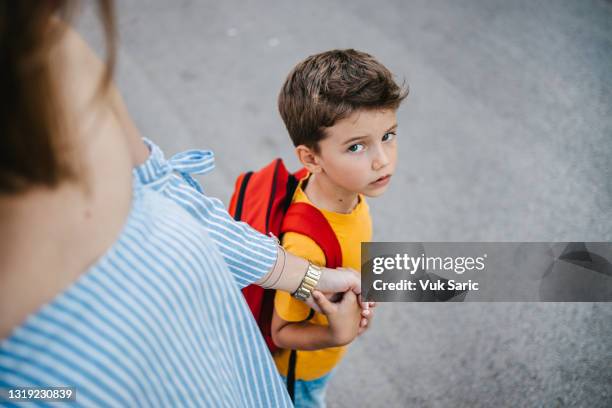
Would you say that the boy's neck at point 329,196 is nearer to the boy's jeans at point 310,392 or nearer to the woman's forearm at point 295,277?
the woman's forearm at point 295,277

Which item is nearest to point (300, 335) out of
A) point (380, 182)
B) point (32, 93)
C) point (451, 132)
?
point (380, 182)

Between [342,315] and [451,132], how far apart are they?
167 cm

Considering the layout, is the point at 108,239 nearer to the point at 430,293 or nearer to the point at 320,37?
the point at 430,293

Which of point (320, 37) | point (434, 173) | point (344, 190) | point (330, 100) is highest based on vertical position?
point (320, 37)

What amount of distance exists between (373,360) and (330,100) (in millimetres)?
1164

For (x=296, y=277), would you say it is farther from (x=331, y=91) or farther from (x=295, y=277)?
(x=331, y=91)

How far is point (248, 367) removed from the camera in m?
0.84

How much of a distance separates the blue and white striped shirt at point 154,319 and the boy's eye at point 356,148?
0.36 m

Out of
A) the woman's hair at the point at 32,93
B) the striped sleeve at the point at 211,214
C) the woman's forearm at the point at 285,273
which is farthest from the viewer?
the woman's forearm at the point at 285,273

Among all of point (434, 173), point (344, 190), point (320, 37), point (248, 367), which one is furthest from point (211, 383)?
point (320, 37)

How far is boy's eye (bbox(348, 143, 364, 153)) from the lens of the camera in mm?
1041

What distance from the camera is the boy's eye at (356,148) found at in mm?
1041

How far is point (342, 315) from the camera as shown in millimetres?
968

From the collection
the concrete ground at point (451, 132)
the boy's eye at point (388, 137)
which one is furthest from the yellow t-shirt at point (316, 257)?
the concrete ground at point (451, 132)
